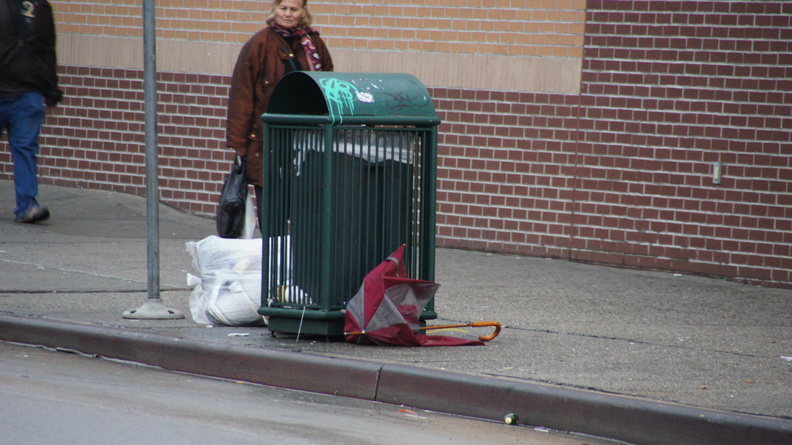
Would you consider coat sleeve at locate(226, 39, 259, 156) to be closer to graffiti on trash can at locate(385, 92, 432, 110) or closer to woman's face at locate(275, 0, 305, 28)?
woman's face at locate(275, 0, 305, 28)

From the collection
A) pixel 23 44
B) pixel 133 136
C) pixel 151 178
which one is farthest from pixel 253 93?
pixel 133 136

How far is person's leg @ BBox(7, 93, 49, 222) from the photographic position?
10.7 meters

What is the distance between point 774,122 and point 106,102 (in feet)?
21.9

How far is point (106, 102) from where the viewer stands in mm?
12570

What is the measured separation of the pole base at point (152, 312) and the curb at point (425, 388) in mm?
360

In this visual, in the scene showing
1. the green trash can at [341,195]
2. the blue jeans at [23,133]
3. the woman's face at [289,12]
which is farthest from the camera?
the blue jeans at [23,133]

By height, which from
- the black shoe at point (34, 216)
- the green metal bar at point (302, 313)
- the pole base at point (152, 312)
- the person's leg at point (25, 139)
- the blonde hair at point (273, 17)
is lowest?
the black shoe at point (34, 216)

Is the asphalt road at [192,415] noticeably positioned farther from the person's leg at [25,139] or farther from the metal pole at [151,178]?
the person's leg at [25,139]

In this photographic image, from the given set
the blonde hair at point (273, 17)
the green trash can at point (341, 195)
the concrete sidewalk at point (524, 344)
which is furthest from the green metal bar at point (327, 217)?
the blonde hair at point (273, 17)

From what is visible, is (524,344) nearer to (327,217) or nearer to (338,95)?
(327,217)

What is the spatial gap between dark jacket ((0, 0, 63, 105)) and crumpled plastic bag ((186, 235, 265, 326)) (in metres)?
4.00

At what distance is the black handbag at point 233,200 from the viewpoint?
7897 mm

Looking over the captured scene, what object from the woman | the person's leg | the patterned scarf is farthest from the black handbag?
the person's leg

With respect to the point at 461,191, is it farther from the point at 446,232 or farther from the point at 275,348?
the point at 275,348
